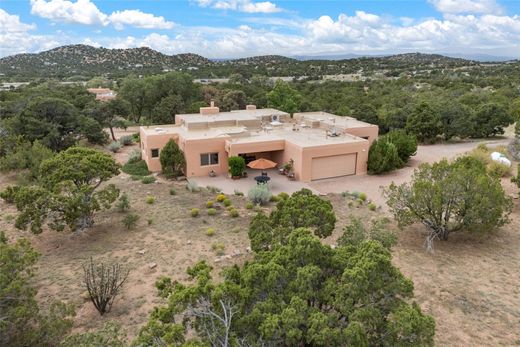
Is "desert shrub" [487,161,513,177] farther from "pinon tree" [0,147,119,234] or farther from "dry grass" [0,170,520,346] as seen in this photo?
"pinon tree" [0,147,119,234]

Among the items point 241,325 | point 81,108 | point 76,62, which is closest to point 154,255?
point 241,325

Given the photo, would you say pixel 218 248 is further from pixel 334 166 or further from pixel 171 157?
pixel 334 166

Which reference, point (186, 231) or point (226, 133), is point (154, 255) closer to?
point (186, 231)

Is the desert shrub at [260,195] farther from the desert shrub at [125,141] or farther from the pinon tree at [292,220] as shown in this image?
the desert shrub at [125,141]

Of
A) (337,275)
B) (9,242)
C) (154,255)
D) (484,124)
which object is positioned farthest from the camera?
(484,124)

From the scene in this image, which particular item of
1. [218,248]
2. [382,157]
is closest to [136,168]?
[218,248]

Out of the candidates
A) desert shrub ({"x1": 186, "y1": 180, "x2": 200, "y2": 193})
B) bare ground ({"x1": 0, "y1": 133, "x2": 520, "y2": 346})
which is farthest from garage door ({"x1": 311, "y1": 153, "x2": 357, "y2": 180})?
desert shrub ({"x1": 186, "y1": 180, "x2": 200, "y2": 193})
